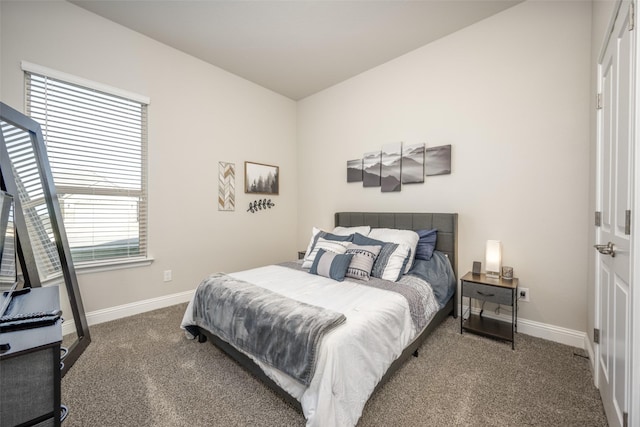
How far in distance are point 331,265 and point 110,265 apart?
2292 millimetres

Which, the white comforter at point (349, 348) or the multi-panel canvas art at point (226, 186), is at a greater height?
the multi-panel canvas art at point (226, 186)

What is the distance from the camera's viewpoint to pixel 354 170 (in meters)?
3.65

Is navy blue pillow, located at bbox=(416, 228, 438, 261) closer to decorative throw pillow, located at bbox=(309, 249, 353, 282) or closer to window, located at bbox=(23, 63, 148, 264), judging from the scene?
decorative throw pillow, located at bbox=(309, 249, 353, 282)

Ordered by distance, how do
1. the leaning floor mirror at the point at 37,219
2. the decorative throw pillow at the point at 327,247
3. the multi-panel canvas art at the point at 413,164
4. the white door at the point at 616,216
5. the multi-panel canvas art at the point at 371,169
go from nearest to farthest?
the white door at the point at 616,216 → the leaning floor mirror at the point at 37,219 → the decorative throw pillow at the point at 327,247 → the multi-panel canvas art at the point at 413,164 → the multi-panel canvas art at the point at 371,169

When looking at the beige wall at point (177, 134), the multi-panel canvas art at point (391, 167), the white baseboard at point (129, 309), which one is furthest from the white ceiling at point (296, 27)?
the white baseboard at point (129, 309)

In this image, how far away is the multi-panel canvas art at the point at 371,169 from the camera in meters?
3.39

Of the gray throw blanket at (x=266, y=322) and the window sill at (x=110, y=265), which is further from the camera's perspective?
the window sill at (x=110, y=265)

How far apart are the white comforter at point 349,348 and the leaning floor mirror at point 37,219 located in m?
1.61

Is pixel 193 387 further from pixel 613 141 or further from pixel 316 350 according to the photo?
pixel 613 141

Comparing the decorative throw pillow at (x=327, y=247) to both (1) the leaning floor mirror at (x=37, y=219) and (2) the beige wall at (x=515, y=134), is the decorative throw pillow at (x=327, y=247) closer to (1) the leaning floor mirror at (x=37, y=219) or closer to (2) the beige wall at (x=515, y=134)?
(2) the beige wall at (x=515, y=134)

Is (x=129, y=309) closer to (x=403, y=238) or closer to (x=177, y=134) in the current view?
(x=177, y=134)

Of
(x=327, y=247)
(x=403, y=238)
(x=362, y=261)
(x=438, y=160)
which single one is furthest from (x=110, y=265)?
(x=438, y=160)

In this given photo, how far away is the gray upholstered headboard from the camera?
273 centimetres

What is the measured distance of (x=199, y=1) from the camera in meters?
2.36
